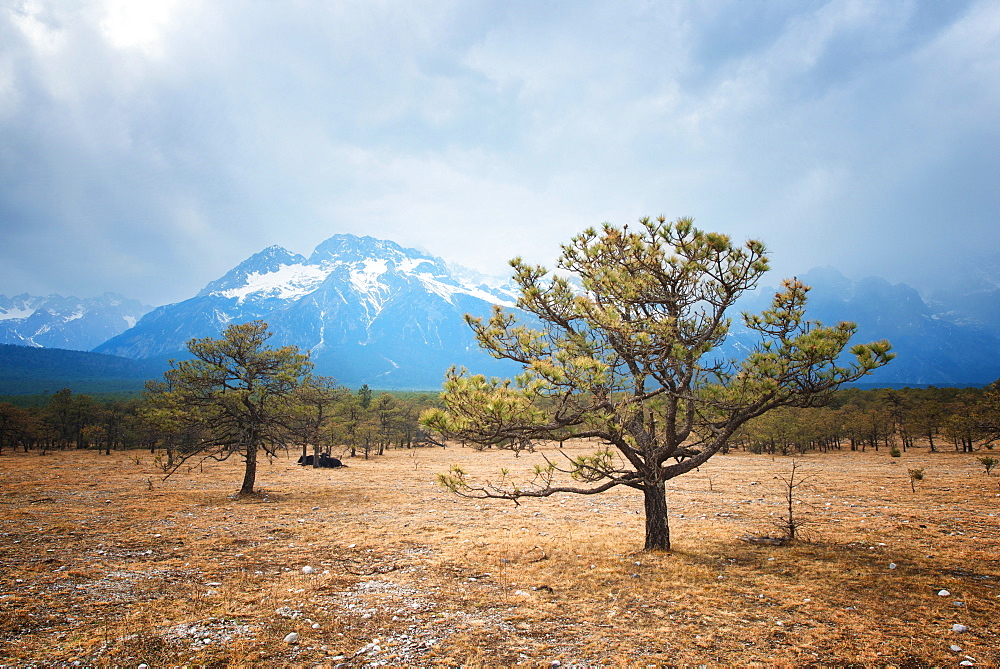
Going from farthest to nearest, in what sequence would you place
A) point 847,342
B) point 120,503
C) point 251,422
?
point 251,422
point 120,503
point 847,342

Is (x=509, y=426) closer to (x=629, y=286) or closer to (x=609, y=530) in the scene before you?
(x=629, y=286)

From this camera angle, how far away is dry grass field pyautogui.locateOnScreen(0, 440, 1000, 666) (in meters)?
5.78

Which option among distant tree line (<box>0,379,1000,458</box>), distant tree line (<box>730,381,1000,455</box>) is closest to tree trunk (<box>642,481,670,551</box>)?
distant tree line (<box>0,379,1000,458</box>)

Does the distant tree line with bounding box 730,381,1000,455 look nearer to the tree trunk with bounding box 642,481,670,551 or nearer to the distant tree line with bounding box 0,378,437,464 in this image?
the tree trunk with bounding box 642,481,670,551

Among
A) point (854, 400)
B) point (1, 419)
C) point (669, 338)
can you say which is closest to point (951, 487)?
point (669, 338)

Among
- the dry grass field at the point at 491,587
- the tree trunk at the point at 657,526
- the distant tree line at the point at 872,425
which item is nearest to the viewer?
the dry grass field at the point at 491,587

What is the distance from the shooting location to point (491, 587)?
852 cm

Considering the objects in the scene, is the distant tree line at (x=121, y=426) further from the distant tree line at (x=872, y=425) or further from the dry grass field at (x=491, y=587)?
the distant tree line at (x=872, y=425)

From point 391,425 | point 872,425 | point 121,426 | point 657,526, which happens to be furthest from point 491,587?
point 121,426

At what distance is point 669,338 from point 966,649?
222 inches

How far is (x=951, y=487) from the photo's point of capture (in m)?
20.6

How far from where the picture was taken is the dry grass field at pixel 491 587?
5777mm

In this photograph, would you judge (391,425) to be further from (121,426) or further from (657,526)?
(657,526)

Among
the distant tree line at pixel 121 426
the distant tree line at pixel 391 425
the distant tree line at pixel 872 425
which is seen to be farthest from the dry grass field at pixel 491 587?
the distant tree line at pixel 872 425
